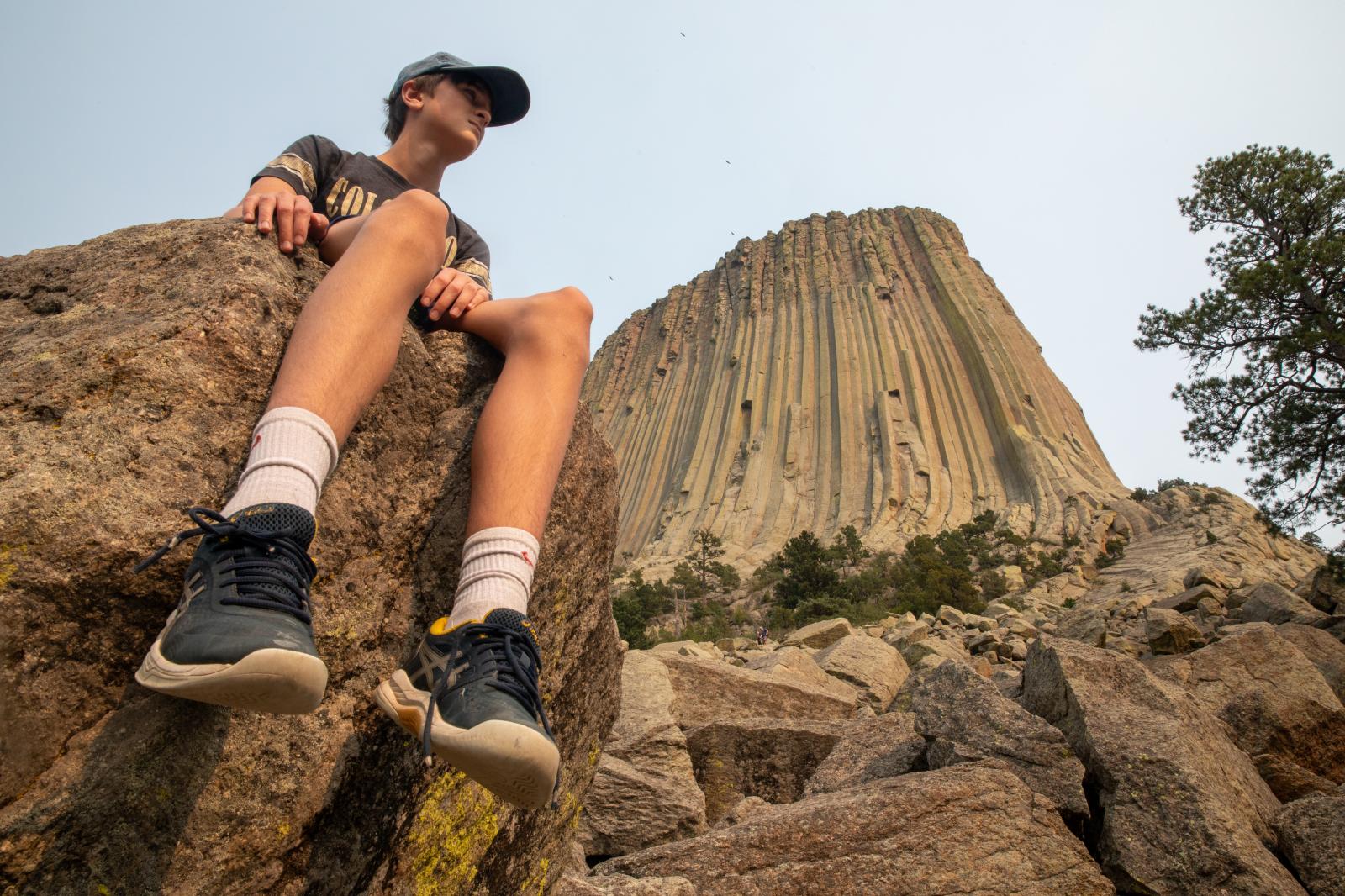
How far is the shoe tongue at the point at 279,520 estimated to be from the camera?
1272 mm

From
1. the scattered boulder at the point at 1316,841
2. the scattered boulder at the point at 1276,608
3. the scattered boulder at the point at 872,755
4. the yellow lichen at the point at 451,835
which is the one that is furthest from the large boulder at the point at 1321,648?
the yellow lichen at the point at 451,835

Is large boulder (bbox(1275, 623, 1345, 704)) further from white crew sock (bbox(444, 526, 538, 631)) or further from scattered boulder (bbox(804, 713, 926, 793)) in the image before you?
white crew sock (bbox(444, 526, 538, 631))

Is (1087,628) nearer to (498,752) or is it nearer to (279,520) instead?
(498,752)

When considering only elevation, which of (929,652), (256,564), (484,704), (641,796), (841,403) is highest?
(841,403)

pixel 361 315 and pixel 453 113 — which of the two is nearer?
pixel 361 315

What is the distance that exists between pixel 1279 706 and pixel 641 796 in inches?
114

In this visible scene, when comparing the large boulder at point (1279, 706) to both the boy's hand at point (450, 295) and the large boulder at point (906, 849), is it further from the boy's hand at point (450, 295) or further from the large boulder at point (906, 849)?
the boy's hand at point (450, 295)

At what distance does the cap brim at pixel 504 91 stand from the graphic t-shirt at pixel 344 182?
1.19 ft

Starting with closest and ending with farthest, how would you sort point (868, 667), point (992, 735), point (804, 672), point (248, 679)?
point (248, 679)
point (992, 735)
point (804, 672)
point (868, 667)

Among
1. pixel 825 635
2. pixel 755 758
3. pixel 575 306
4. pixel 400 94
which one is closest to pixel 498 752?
pixel 575 306

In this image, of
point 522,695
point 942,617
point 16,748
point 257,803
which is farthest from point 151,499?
point 942,617

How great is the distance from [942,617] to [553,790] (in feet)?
41.4

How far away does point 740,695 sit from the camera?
4.96 metres

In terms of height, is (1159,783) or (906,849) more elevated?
(1159,783)
